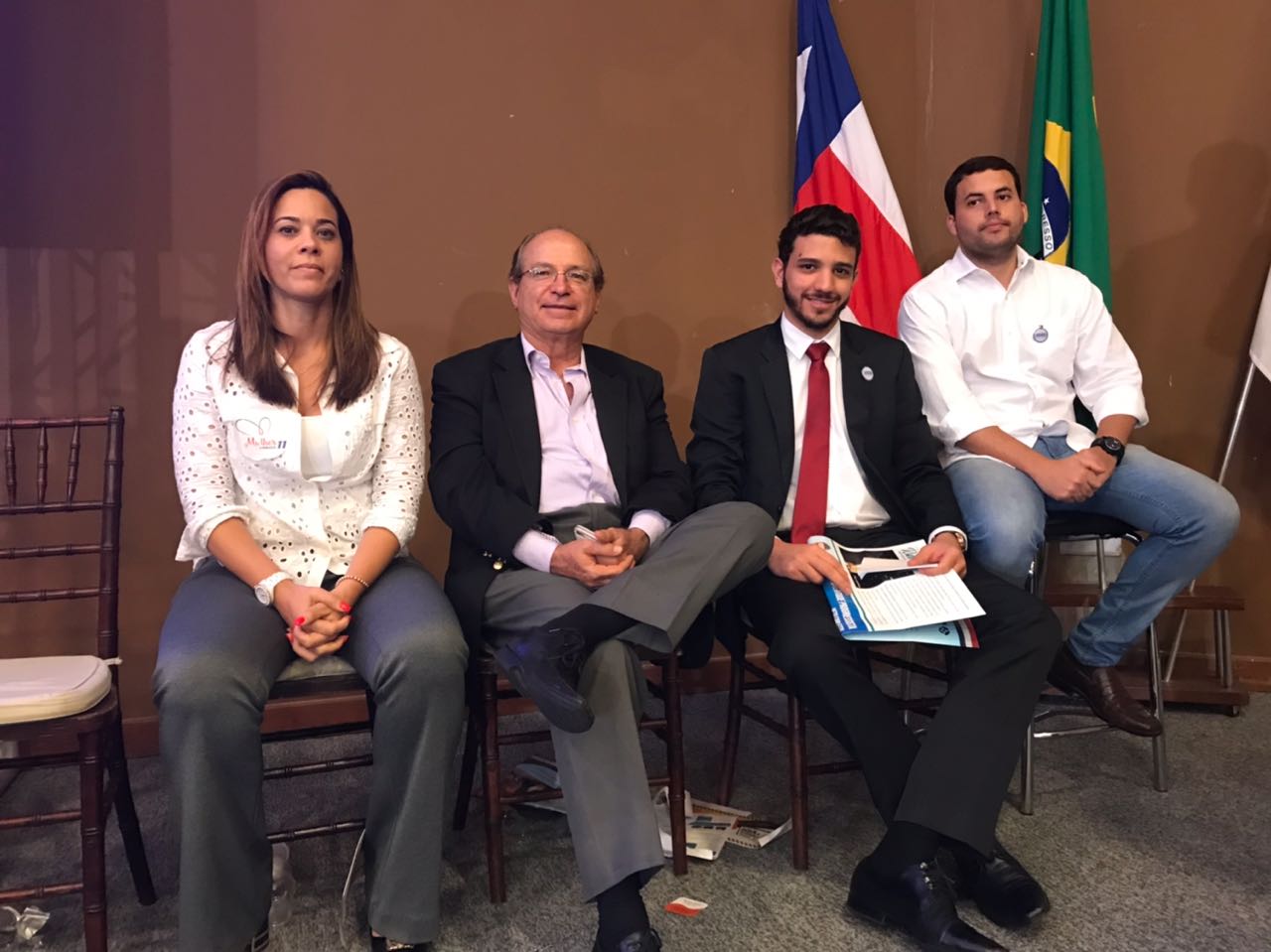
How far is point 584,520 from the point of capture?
7.18 ft

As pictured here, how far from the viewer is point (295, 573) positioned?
1920mm

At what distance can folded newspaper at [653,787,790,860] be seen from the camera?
2.04 m

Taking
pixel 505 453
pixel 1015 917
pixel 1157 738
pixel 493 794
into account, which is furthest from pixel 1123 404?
pixel 493 794

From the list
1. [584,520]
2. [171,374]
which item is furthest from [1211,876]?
[171,374]

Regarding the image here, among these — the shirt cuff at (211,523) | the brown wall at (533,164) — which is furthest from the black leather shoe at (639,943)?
the brown wall at (533,164)

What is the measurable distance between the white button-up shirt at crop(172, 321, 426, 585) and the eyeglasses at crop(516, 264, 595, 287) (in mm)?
399

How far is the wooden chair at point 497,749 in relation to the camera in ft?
6.21

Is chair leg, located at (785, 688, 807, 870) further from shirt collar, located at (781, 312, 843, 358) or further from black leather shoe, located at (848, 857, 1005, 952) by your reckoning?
shirt collar, located at (781, 312, 843, 358)

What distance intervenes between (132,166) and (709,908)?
7.27 ft

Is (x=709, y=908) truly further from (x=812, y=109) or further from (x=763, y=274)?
(x=812, y=109)

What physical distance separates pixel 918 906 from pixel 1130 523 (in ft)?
3.80

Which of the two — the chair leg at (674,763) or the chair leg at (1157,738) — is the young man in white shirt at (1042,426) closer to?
the chair leg at (1157,738)

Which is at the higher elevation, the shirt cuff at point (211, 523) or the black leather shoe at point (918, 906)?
the shirt cuff at point (211, 523)

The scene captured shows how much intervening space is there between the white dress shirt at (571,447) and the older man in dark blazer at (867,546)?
0.70 ft
